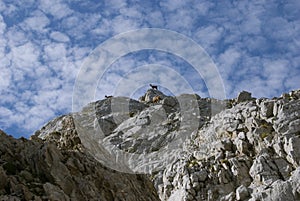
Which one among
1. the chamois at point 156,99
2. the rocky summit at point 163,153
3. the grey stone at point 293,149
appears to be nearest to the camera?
the rocky summit at point 163,153

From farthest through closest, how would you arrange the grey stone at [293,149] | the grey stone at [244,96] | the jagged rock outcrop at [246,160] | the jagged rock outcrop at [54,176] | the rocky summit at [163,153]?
1. the grey stone at [244,96]
2. the grey stone at [293,149]
3. the jagged rock outcrop at [246,160]
4. the rocky summit at [163,153]
5. the jagged rock outcrop at [54,176]

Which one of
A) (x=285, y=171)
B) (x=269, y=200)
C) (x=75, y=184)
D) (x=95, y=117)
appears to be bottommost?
(x=75, y=184)

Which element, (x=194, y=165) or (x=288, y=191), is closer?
(x=288, y=191)

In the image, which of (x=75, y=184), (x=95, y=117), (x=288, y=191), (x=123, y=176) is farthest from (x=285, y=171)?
(x=95, y=117)

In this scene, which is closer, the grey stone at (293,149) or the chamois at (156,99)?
the grey stone at (293,149)

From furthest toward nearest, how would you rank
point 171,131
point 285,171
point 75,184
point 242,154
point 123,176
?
point 171,131 → point 242,154 → point 285,171 → point 123,176 → point 75,184

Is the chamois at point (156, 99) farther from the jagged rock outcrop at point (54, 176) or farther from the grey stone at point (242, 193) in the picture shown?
the jagged rock outcrop at point (54, 176)

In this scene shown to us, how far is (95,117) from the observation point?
89875 mm

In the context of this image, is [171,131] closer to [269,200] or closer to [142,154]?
[142,154]

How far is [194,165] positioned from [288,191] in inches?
612

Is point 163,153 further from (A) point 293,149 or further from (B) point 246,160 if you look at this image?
(A) point 293,149

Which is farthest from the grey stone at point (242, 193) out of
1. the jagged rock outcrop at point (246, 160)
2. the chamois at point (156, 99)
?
the chamois at point (156, 99)

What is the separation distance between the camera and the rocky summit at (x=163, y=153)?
25984 millimetres

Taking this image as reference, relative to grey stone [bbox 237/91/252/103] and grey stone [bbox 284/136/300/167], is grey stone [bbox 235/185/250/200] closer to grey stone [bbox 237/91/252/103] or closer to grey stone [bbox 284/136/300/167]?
grey stone [bbox 284/136/300/167]
